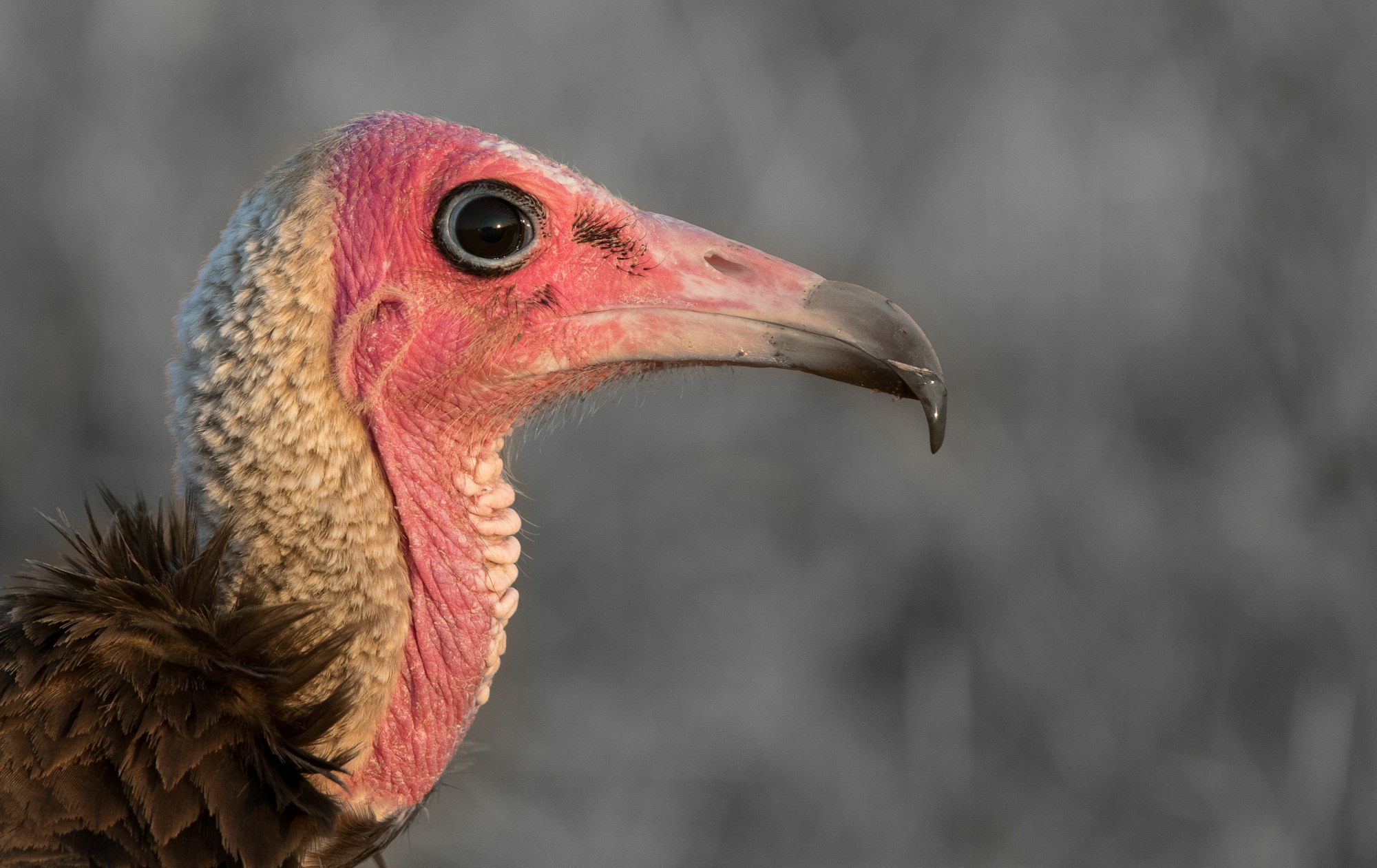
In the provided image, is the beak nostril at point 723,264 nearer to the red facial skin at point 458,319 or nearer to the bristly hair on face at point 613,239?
the red facial skin at point 458,319

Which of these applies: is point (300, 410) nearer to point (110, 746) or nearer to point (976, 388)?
point (110, 746)

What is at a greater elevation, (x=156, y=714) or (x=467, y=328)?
(x=467, y=328)

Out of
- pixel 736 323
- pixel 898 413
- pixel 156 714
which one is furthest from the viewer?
pixel 898 413

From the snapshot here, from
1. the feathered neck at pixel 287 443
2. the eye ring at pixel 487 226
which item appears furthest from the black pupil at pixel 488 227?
the feathered neck at pixel 287 443

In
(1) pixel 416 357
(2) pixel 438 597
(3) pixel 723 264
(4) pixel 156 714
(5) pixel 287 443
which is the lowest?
(4) pixel 156 714

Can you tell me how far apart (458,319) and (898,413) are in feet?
12.3

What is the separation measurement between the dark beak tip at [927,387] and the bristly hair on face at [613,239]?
0.50 meters

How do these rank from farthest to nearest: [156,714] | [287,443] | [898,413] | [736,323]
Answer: [898,413], [736,323], [287,443], [156,714]

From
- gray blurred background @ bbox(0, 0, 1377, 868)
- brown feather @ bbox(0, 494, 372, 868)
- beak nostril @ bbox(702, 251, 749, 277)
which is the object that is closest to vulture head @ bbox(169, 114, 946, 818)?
beak nostril @ bbox(702, 251, 749, 277)

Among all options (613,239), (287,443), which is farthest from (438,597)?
(613,239)

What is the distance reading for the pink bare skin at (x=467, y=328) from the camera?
86.8 inches

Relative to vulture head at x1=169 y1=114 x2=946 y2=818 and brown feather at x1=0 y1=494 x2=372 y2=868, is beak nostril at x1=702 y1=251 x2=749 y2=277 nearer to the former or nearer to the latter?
vulture head at x1=169 y1=114 x2=946 y2=818

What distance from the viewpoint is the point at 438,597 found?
7.48 ft

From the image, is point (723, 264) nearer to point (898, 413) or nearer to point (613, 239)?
point (613, 239)
